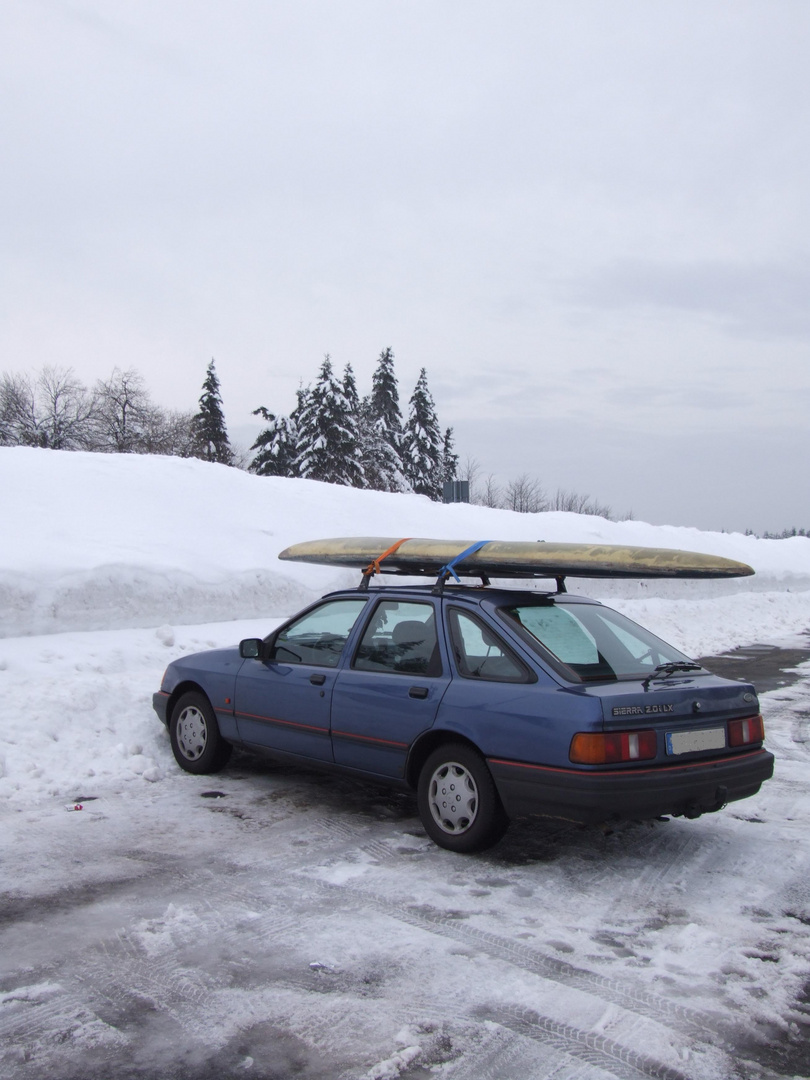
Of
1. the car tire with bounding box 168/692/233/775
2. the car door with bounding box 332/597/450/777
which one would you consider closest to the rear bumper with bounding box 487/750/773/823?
the car door with bounding box 332/597/450/777

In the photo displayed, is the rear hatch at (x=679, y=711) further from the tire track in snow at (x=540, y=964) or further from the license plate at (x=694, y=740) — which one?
the tire track in snow at (x=540, y=964)

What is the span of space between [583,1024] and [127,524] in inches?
438

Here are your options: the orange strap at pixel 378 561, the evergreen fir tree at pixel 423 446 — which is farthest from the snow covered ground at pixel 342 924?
the evergreen fir tree at pixel 423 446

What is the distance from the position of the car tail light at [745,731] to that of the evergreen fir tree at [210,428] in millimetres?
54456

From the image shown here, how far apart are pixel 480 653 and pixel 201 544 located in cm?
878

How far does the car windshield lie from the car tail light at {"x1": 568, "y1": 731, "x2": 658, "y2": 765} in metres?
0.40

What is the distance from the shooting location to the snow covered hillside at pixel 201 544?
10266mm

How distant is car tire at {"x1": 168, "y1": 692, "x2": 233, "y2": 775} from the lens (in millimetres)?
6398

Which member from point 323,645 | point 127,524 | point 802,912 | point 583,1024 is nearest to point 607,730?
point 802,912

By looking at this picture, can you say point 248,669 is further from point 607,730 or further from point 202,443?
point 202,443

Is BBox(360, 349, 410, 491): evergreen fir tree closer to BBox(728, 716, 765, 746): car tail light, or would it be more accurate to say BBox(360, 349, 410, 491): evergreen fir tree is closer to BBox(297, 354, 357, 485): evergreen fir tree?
BBox(297, 354, 357, 485): evergreen fir tree

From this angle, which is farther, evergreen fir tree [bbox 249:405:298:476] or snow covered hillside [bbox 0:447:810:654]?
evergreen fir tree [bbox 249:405:298:476]

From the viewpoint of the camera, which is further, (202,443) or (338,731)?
(202,443)

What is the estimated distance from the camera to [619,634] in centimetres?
523
